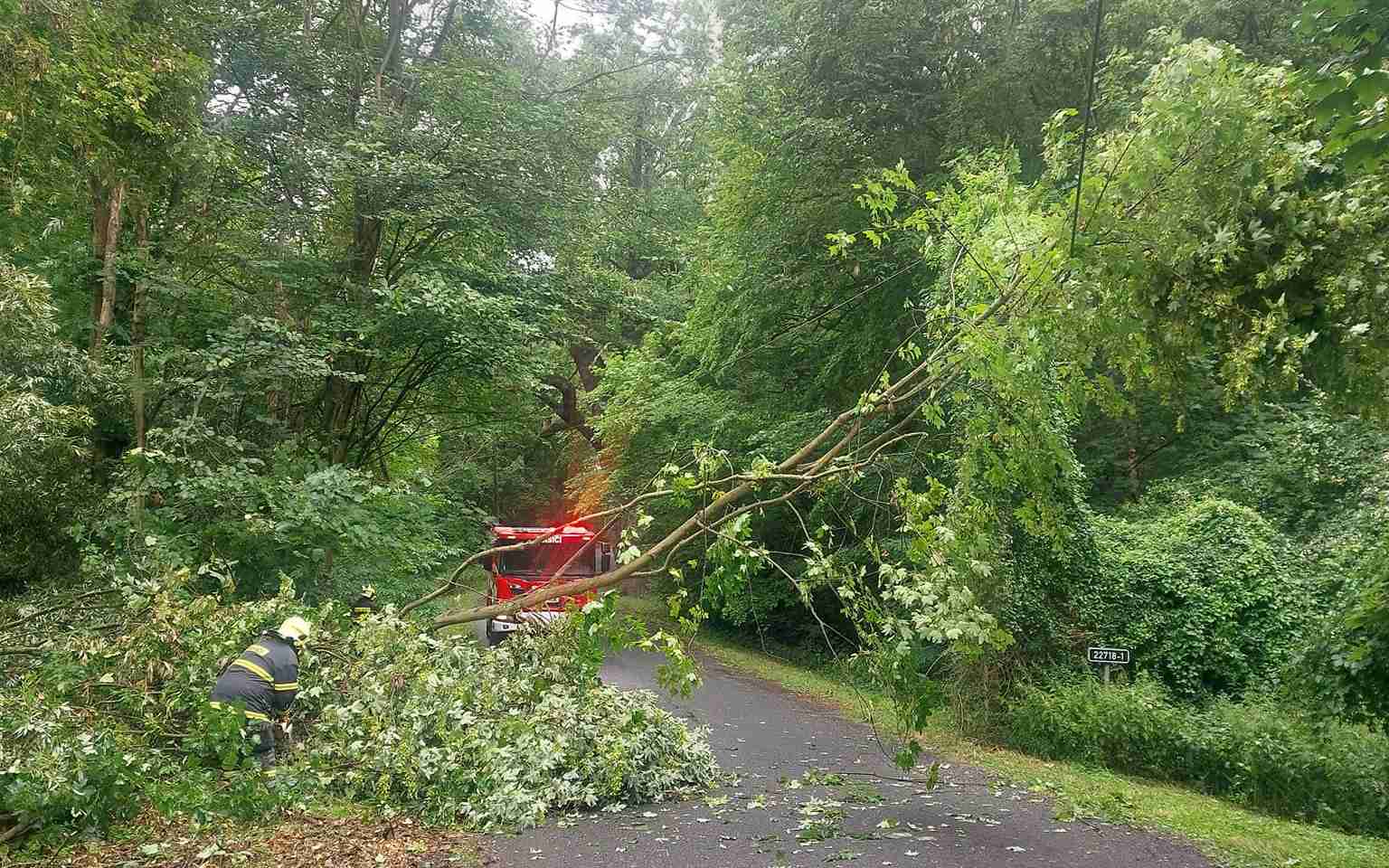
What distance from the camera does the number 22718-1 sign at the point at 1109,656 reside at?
1075cm

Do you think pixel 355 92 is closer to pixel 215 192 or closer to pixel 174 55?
pixel 215 192

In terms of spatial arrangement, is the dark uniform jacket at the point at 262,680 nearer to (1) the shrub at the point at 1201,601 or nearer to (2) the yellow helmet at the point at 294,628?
(2) the yellow helmet at the point at 294,628

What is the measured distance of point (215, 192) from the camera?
1303cm

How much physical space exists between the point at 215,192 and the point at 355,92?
3078mm

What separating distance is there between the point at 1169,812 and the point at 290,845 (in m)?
6.97

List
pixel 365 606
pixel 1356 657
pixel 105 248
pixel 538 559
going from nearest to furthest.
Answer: pixel 1356 657, pixel 365 606, pixel 105 248, pixel 538 559

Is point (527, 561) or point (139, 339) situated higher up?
point (139, 339)

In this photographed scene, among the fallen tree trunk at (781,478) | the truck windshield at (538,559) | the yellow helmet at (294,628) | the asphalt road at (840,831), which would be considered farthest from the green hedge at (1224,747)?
the truck windshield at (538,559)

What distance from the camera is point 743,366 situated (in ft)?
65.5

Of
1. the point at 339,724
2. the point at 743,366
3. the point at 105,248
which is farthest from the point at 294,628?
the point at 743,366

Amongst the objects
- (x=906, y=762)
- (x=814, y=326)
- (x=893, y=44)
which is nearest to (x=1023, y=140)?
(x=893, y=44)

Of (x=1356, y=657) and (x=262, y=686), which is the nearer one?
(x=262, y=686)

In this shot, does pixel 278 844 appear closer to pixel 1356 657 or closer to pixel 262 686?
Result: pixel 262 686

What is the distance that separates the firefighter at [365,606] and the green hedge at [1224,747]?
24.8ft
